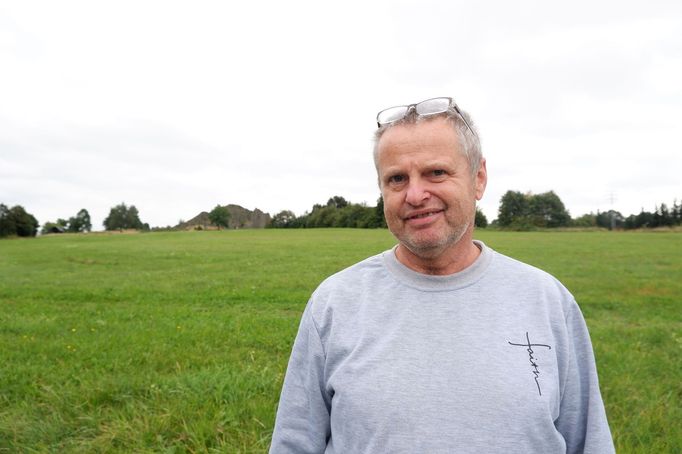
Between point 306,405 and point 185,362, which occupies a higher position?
point 306,405

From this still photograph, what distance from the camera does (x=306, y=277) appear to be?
1554 centimetres

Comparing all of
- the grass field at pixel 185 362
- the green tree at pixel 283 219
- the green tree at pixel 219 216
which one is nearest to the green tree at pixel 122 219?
the green tree at pixel 219 216

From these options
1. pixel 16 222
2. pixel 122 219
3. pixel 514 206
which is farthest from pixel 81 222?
pixel 514 206

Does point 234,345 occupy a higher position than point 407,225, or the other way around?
point 407,225

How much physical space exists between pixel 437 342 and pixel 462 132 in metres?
0.82

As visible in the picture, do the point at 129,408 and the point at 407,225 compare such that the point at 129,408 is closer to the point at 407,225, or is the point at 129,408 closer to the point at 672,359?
the point at 407,225

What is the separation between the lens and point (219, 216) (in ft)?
377

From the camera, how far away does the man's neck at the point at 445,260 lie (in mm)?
1977

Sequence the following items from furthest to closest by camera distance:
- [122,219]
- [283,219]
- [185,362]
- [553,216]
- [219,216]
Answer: [122,219] < [219,216] < [553,216] < [283,219] < [185,362]

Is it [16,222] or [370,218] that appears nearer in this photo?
[16,222]

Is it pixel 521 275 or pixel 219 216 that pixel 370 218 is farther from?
pixel 521 275

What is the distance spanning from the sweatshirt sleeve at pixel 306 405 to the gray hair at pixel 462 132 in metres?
0.80

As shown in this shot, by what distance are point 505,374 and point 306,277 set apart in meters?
14.0

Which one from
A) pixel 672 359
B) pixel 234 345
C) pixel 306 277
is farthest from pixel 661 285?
pixel 234 345
